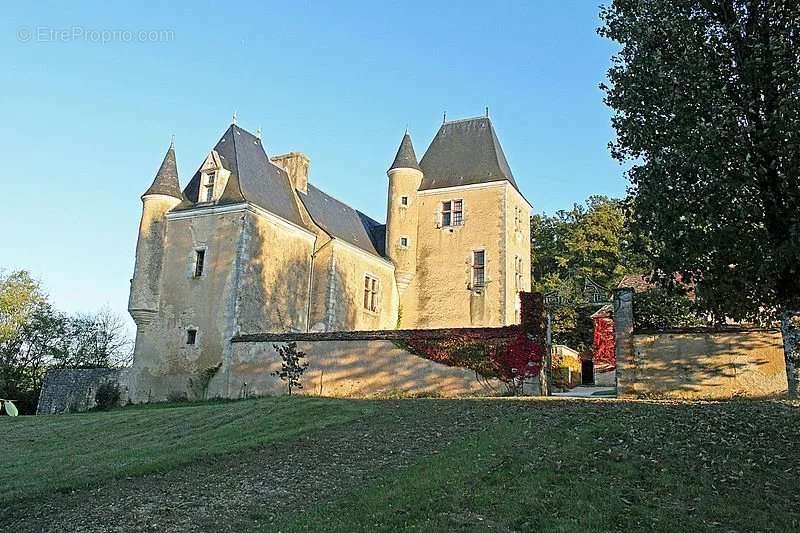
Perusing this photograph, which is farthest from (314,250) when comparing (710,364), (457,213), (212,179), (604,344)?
(604,344)

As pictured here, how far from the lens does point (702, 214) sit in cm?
922

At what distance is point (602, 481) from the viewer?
766 centimetres

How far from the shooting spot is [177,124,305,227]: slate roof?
24.5 meters

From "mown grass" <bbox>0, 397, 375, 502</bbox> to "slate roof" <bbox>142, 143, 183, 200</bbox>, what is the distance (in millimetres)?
9926

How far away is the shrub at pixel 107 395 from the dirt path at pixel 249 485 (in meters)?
15.1

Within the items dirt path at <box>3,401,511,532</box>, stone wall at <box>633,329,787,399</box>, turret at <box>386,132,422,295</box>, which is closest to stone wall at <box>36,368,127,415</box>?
turret at <box>386,132,422,295</box>

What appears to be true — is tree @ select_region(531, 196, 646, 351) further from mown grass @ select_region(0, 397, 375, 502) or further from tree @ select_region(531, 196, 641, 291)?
mown grass @ select_region(0, 397, 375, 502)

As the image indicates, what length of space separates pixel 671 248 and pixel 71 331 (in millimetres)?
35188

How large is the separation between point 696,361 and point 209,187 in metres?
17.9

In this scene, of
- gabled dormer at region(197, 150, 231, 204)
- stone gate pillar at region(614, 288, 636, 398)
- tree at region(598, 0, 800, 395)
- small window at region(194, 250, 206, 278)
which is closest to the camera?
tree at region(598, 0, 800, 395)

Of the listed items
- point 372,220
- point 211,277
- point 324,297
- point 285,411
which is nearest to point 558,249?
point 372,220

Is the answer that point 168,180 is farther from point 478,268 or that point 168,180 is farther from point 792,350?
point 792,350

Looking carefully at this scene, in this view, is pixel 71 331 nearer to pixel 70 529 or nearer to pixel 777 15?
pixel 70 529

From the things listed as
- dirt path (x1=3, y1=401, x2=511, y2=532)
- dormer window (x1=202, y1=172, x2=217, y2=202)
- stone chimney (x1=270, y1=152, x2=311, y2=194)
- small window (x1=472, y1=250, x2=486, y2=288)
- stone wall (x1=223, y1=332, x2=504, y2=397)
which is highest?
stone chimney (x1=270, y1=152, x2=311, y2=194)
